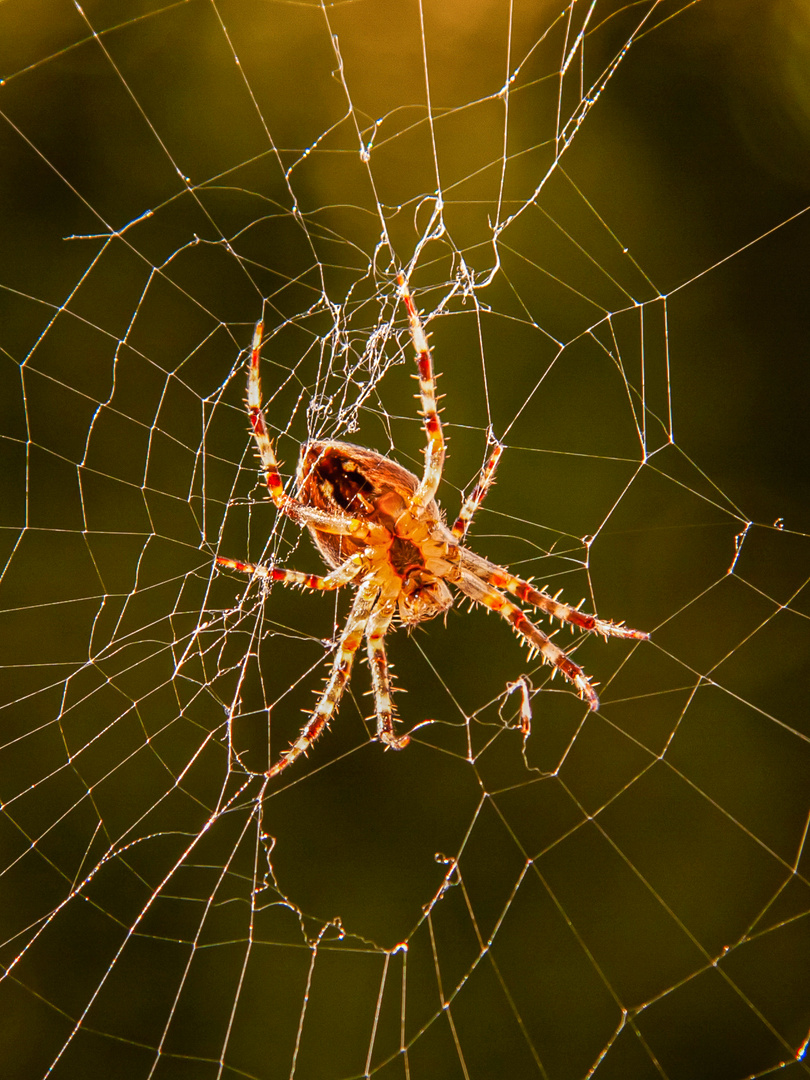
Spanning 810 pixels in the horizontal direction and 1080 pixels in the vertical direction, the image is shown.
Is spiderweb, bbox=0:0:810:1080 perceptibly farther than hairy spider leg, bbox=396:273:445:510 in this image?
Yes

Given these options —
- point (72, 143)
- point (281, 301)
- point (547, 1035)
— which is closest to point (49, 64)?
point (72, 143)

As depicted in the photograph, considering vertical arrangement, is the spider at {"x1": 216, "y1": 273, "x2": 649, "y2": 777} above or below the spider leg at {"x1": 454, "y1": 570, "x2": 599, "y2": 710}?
above

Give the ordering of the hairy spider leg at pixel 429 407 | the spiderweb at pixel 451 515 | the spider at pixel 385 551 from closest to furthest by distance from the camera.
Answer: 1. the hairy spider leg at pixel 429 407
2. the spider at pixel 385 551
3. the spiderweb at pixel 451 515

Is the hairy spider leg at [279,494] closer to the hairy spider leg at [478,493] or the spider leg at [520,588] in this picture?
the hairy spider leg at [478,493]

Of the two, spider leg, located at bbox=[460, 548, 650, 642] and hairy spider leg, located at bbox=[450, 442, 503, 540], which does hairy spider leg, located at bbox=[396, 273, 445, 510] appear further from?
spider leg, located at bbox=[460, 548, 650, 642]

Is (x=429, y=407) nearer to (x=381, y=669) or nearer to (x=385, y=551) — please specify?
(x=385, y=551)

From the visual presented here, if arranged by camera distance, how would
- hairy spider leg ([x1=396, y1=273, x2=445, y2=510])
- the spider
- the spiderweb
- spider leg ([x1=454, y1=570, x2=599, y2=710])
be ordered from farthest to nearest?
the spiderweb → spider leg ([x1=454, y1=570, x2=599, y2=710]) → the spider → hairy spider leg ([x1=396, y1=273, x2=445, y2=510])

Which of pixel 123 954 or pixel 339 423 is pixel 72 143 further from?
pixel 123 954

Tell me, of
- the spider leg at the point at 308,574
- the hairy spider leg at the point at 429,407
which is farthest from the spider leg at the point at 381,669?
the hairy spider leg at the point at 429,407

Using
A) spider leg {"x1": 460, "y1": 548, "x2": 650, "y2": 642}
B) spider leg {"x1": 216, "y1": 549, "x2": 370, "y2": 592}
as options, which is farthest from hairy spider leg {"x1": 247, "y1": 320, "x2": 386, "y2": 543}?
spider leg {"x1": 460, "y1": 548, "x2": 650, "y2": 642}
